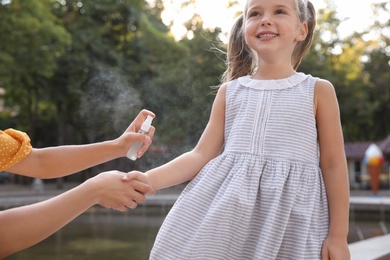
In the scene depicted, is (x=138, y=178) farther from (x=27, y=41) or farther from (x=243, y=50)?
(x=27, y=41)

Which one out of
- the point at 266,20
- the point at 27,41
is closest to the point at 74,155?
the point at 266,20

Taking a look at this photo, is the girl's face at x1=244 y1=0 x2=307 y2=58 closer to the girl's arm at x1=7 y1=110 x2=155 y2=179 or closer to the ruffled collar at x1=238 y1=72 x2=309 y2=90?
the ruffled collar at x1=238 y1=72 x2=309 y2=90

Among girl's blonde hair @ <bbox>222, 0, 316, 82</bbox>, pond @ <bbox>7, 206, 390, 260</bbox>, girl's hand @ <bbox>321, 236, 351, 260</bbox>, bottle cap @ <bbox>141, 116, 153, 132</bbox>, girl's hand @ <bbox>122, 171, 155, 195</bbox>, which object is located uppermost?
girl's blonde hair @ <bbox>222, 0, 316, 82</bbox>

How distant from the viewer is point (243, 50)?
2418 millimetres

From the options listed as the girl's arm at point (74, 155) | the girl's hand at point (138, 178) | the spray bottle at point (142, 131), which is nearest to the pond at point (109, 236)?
the girl's arm at point (74, 155)

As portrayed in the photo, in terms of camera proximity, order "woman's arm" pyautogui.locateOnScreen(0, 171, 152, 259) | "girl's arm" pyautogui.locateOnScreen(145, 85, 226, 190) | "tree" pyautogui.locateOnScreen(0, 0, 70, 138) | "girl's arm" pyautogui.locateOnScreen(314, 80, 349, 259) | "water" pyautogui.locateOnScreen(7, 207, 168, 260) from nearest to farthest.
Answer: "woman's arm" pyautogui.locateOnScreen(0, 171, 152, 259)
"girl's arm" pyautogui.locateOnScreen(314, 80, 349, 259)
"girl's arm" pyautogui.locateOnScreen(145, 85, 226, 190)
"water" pyautogui.locateOnScreen(7, 207, 168, 260)
"tree" pyautogui.locateOnScreen(0, 0, 70, 138)

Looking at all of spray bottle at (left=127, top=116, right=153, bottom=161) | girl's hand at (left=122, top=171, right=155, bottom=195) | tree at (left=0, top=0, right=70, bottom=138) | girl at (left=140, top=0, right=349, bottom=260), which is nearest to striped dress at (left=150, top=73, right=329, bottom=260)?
girl at (left=140, top=0, right=349, bottom=260)

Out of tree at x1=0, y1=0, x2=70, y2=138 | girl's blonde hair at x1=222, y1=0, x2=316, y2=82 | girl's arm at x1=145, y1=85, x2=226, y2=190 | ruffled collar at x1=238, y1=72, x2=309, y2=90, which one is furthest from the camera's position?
tree at x1=0, y1=0, x2=70, y2=138

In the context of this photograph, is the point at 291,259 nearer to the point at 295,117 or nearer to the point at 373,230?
the point at 295,117

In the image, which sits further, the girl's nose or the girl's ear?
the girl's ear

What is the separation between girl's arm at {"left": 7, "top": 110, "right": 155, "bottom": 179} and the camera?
2.24 metres

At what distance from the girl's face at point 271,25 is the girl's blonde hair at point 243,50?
120 mm

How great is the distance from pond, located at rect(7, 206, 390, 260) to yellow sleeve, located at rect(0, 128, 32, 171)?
18.3 ft

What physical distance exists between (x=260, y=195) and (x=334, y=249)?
0.89 ft
